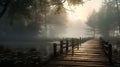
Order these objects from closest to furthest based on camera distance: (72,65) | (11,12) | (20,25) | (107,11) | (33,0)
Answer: (72,65)
(33,0)
(11,12)
(20,25)
(107,11)

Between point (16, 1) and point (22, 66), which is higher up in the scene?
point (16, 1)

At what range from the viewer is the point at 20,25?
246ft

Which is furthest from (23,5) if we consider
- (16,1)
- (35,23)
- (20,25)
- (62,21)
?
(62,21)

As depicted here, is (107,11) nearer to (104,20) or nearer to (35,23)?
(104,20)

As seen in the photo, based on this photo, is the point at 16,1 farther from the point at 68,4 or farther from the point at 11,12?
the point at 68,4

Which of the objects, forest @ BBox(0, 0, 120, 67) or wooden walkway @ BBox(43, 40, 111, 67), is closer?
wooden walkway @ BBox(43, 40, 111, 67)

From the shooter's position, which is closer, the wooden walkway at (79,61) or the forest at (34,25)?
the wooden walkway at (79,61)

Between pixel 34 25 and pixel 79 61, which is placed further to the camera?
pixel 34 25

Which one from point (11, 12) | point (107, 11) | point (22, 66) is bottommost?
point (22, 66)

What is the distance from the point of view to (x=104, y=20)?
114875 millimetres

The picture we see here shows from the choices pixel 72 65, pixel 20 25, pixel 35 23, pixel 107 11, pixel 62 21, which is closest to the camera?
pixel 72 65

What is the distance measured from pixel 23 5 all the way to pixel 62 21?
99455mm

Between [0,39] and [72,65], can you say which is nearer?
[72,65]

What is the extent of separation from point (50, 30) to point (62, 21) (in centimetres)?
1076
